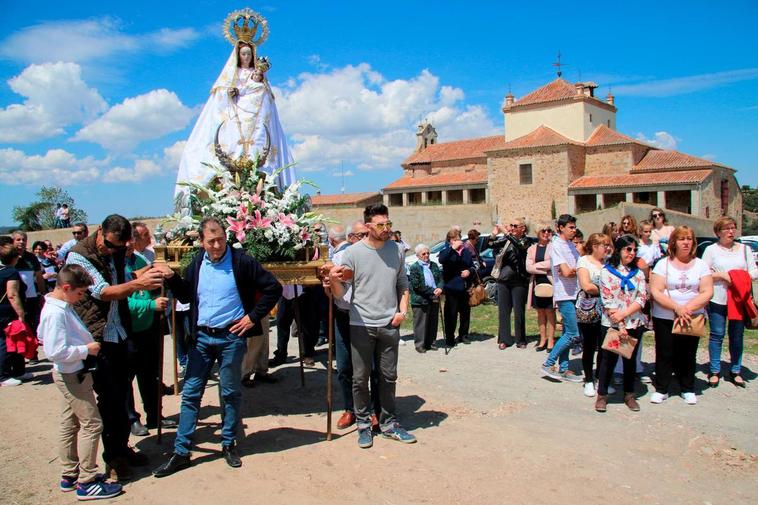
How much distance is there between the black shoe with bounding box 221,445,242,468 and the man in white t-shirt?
4.09 meters

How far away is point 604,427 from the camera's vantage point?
5.52 meters

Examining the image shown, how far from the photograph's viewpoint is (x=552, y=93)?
47.4 meters

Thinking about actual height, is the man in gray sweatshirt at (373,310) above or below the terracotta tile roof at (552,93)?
below

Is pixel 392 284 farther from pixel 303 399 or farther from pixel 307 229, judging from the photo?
pixel 303 399

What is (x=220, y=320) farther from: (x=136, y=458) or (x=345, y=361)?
(x=345, y=361)

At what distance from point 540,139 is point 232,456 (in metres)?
43.1

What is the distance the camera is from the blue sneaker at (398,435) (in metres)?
5.20

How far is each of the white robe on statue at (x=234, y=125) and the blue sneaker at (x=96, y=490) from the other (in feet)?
12.2

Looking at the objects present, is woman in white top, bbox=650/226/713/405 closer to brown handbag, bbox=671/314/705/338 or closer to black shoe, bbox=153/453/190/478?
→ brown handbag, bbox=671/314/705/338

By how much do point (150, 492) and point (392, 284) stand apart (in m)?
2.55

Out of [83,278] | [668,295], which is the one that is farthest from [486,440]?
[83,278]

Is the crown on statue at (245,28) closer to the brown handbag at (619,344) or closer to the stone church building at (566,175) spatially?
the brown handbag at (619,344)

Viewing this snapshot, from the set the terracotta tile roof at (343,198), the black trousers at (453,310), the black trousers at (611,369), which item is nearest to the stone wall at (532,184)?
the terracotta tile roof at (343,198)

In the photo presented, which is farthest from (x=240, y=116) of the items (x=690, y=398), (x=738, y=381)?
(x=738, y=381)
